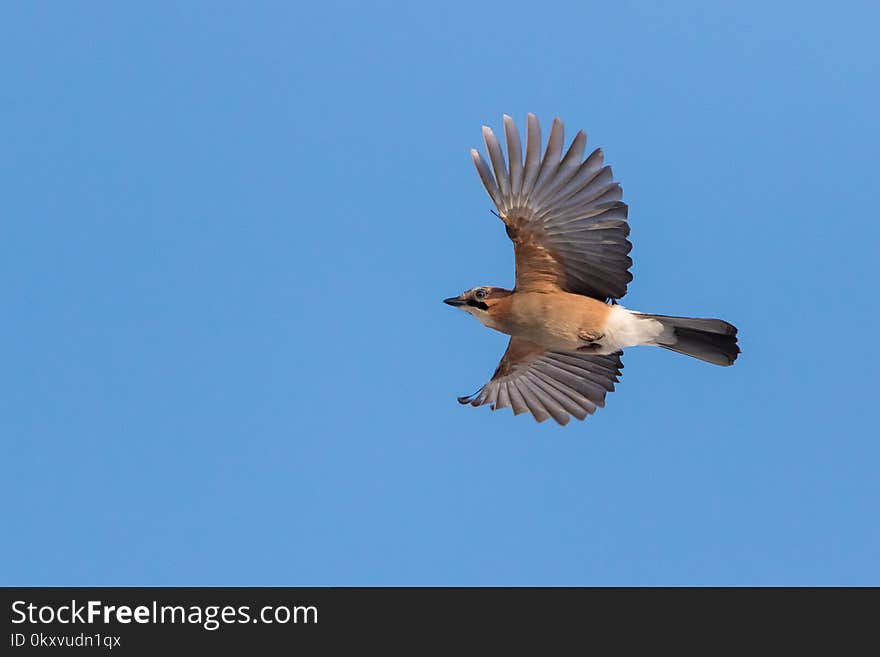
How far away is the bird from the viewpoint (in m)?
13.2

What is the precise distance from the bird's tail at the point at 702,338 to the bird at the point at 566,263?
1 cm

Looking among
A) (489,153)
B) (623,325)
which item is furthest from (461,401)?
(489,153)

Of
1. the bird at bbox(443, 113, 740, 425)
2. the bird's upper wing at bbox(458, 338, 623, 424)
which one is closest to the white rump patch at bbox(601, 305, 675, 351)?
the bird at bbox(443, 113, 740, 425)

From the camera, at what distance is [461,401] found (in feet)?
50.2

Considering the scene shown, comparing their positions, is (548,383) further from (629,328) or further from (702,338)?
(702,338)

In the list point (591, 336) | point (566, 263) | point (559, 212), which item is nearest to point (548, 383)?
point (591, 336)

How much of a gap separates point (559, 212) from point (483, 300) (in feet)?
4.47

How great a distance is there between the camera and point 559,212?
1354 cm

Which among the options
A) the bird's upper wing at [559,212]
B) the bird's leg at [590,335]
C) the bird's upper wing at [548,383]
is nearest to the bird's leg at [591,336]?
the bird's leg at [590,335]
